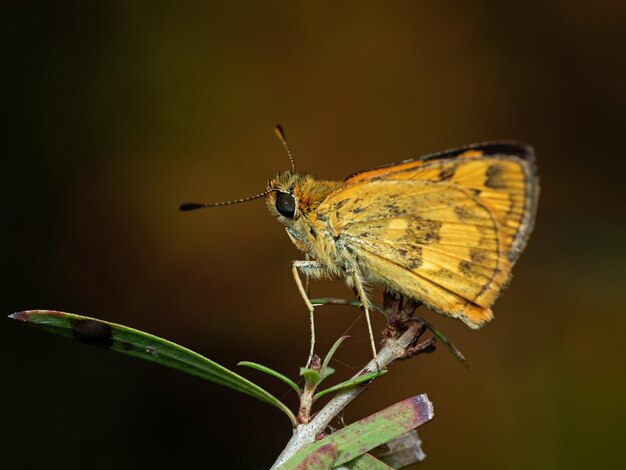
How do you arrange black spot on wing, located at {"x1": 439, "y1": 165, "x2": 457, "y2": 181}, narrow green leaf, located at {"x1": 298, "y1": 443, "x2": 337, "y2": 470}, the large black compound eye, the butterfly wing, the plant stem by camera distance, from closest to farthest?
narrow green leaf, located at {"x1": 298, "y1": 443, "x2": 337, "y2": 470} < the plant stem < the butterfly wing < black spot on wing, located at {"x1": 439, "y1": 165, "x2": 457, "y2": 181} < the large black compound eye

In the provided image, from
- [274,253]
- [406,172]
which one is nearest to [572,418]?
[274,253]

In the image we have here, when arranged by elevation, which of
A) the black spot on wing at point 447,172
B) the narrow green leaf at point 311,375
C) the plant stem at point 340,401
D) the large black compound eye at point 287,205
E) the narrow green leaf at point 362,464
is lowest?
the narrow green leaf at point 362,464

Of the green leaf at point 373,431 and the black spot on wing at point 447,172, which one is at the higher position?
the black spot on wing at point 447,172

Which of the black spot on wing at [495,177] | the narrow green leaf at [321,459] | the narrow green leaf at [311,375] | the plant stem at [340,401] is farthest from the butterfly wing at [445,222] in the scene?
the narrow green leaf at [321,459]

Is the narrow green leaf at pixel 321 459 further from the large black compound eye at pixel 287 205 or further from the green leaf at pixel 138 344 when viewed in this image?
the large black compound eye at pixel 287 205

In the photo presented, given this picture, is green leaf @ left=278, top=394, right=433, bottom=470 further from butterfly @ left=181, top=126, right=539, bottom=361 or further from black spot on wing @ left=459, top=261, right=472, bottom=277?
black spot on wing @ left=459, top=261, right=472, bottom=277

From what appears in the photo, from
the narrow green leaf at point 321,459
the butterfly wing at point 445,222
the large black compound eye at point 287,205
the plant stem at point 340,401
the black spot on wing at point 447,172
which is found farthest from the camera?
the large black compound eye at point 287,205

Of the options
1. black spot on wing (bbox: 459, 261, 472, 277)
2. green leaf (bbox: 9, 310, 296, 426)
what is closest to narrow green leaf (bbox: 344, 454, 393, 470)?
green leaf (bbox: 9, 310, 296, 426)

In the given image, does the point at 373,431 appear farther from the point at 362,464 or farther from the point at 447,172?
the point at 447,172
